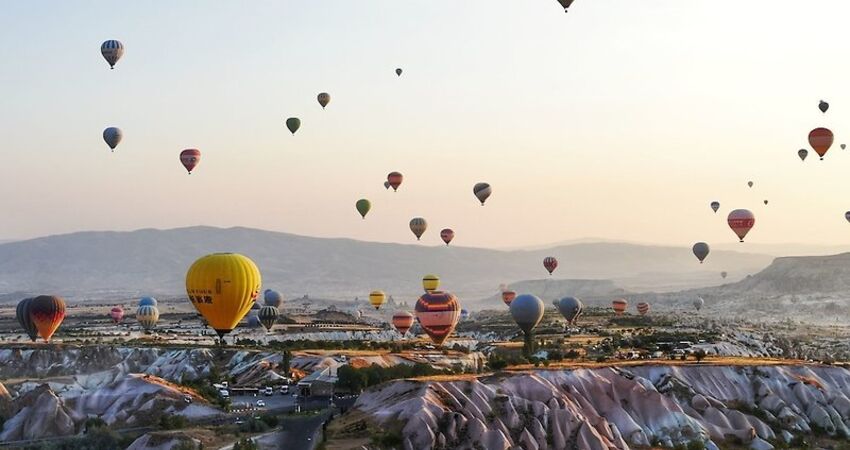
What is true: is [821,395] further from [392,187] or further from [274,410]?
[392,187]

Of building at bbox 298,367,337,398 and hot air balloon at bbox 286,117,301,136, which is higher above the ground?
hot air balloon at bbox 286,117,301,136

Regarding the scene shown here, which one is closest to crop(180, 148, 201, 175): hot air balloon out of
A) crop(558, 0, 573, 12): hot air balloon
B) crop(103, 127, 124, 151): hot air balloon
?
crop(103, 127, 124, 151): hot air balloon

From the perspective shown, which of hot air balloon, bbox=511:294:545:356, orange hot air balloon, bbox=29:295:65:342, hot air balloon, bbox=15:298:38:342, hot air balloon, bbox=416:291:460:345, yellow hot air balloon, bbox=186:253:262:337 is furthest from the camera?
hot air balloon, bbox=15:298:38:342

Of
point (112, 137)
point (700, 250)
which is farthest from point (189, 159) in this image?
point (700, 250)

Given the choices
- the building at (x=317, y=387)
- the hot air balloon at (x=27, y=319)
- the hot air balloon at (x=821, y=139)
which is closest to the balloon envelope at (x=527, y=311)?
the building at (x=317, y=387)

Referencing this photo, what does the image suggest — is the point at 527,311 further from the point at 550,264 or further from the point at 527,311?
the point at 550,264

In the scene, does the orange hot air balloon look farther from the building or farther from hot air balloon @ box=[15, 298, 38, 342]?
the building

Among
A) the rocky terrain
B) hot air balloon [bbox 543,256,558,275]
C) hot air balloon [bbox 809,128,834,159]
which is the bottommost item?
the rocky terrain
